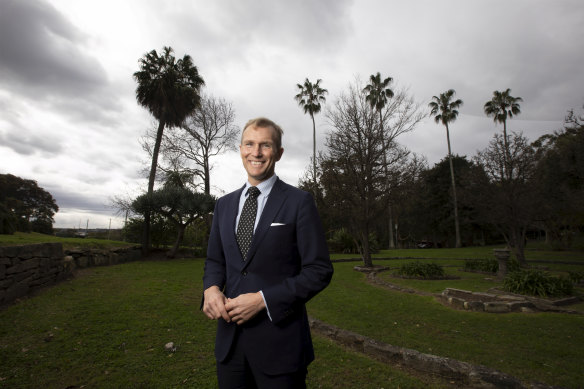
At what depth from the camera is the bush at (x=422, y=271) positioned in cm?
1183

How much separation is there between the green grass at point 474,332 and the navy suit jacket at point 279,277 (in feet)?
13.3

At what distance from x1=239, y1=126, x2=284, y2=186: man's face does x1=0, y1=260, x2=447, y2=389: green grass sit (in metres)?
3.07

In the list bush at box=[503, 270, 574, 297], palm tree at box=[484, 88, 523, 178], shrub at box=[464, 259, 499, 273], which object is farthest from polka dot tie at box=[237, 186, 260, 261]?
palm tree at box=[484, 88, 523, 178]

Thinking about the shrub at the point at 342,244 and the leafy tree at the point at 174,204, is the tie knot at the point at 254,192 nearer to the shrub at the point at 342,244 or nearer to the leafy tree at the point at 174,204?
the leafy tree at the point at 174,204

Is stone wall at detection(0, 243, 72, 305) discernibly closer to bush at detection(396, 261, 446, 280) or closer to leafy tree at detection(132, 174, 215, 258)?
leafy tree at detection(132, 174, 215, 258)

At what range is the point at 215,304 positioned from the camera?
160 centimetres

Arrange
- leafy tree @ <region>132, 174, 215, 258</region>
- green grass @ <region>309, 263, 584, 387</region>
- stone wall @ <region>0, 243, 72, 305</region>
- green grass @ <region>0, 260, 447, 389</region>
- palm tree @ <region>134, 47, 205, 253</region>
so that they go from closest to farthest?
green grass @ <region>0, 260, 447, 389</region>, green grass @ <region>309, 263, 584, 387</region>, stone wall @ <region>0, 243, 72, 305</region>, leafy tree @ <region>132, 174, 215, 258</region>, palm tree @ <region>134, 47, 205, 253</region>

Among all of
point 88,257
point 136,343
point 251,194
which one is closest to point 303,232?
point 251,194

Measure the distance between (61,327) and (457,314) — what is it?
28.1 feet

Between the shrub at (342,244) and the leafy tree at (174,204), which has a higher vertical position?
the leafy tree at (174,204)

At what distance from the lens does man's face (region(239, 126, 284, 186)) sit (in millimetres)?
1793

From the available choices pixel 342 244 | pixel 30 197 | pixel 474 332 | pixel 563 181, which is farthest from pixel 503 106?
pixel 30 197

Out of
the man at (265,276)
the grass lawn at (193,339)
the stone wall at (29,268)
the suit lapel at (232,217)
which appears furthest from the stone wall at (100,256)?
the man at (265,276)

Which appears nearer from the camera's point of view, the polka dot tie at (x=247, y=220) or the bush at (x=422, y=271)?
the polka dot tie at (x=247, y=220)
